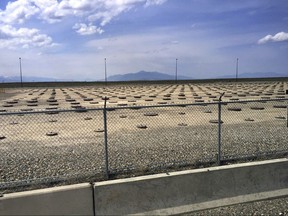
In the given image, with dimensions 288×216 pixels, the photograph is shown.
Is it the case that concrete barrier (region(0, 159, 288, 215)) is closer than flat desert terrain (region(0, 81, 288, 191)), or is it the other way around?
concrete barrier (region(0, 159, 288, 215))

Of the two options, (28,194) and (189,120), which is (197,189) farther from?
(189,120)

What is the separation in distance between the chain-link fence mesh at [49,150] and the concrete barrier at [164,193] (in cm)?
70

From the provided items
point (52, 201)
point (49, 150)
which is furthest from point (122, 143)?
point (52, 201)

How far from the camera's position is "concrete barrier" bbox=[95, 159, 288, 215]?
595 centimetres

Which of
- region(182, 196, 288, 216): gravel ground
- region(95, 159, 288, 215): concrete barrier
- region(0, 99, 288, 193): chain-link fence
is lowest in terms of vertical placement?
region(182, 196, 288, 216): gravel ground

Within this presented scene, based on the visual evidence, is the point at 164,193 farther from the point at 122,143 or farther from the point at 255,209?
the point at 122,143

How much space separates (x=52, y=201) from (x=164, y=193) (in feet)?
6.20

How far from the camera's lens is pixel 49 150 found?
8570 mm

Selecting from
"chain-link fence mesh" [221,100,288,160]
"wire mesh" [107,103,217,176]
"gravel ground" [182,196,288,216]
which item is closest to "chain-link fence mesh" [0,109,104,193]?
"wire mesh" [107,103,217,176]

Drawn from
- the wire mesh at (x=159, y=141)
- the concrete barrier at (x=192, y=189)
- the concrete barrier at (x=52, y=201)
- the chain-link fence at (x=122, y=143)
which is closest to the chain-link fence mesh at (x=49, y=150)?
the chain-link fence at (x=122, y=143)

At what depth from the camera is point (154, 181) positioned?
20.4 ft

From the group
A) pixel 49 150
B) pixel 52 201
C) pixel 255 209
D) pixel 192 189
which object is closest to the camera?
pixel 52 201

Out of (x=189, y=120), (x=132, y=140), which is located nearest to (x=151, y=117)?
(x=189, y=120)

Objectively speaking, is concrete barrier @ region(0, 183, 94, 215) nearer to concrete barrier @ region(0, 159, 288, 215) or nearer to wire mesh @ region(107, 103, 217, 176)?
concrete barrier @ region(0, 159, 288, 215)
